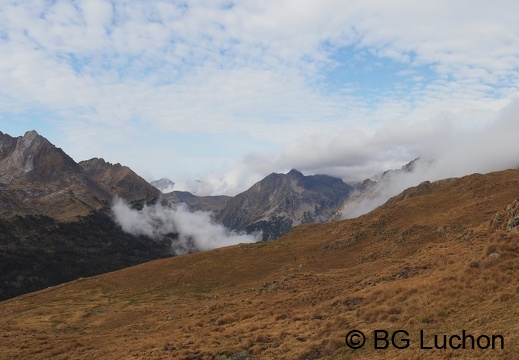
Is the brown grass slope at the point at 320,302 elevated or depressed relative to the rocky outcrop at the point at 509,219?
depressed

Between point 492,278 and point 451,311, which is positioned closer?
point 451,311

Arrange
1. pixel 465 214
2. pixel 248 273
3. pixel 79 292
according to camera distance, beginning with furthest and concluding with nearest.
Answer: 1. pixel 79 292
2. pixel 248 273
3. pixel 465 214

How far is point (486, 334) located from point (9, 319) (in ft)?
261

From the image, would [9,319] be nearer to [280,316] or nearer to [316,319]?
[280,316]

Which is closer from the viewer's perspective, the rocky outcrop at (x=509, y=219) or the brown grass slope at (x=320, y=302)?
the brown grass slope at (x=320, y=302)

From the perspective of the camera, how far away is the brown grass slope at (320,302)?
2575cm

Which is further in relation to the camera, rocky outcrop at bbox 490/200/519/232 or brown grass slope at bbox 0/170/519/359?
rocky outcrop at bbox 490/200/519/232

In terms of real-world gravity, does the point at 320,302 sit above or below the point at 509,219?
below

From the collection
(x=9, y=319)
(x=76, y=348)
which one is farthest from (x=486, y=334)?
(x=9, y=319)

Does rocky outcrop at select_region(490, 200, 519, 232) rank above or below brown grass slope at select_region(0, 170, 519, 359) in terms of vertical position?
above

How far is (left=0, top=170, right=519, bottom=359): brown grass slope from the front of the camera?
25.8 metres

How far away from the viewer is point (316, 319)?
3381 centimetres

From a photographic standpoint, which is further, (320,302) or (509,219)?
(509,219)

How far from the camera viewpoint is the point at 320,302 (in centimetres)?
4181
